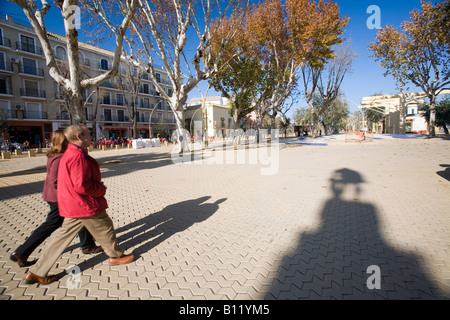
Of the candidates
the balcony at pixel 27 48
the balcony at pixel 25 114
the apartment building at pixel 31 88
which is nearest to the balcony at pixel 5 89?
the apartment building at pixel 31 88

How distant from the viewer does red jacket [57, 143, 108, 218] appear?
2180 mm

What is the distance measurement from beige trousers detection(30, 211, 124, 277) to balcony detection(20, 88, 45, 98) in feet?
126

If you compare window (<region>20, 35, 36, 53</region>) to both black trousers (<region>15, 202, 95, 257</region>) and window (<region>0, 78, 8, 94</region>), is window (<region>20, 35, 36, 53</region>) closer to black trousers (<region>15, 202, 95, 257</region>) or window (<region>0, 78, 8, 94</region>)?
window (<region>0, 78, 8, 94</region>)

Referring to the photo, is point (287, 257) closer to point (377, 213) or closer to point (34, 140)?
point (377, 213)

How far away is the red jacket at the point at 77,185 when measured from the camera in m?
2.18

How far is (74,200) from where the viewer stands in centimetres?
224

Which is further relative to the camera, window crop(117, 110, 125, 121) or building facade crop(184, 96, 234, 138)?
building facade crop(184, 96, 234, 138)

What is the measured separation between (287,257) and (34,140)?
130ft

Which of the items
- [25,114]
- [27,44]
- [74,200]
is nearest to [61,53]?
[27,44]

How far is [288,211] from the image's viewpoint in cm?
435

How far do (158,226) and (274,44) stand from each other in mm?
19781

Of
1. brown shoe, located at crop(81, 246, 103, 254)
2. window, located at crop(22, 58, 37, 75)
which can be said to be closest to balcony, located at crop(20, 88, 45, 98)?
window, located at crop(22, 58, 37, 75)

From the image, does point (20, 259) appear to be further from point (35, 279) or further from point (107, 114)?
point (107, 114)

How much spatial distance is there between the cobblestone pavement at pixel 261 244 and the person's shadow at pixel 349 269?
0.04 feet
